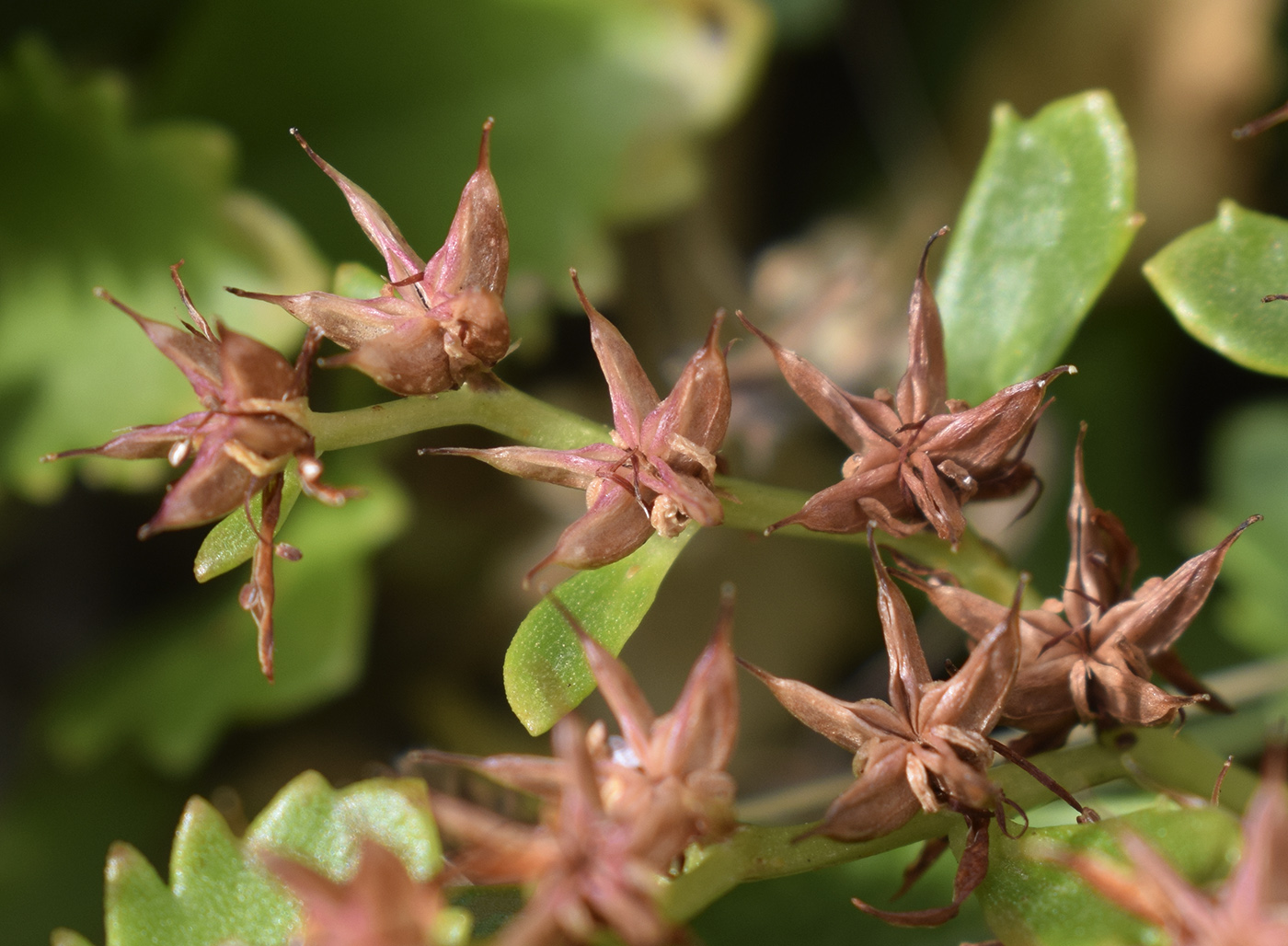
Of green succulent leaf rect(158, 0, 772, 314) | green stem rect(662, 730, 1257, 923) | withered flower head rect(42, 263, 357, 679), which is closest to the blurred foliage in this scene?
green stem rect(662, 730, 1257, 923)

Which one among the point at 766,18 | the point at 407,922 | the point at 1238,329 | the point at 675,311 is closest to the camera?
the point at 407,922

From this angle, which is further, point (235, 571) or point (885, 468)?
point (235, 571)

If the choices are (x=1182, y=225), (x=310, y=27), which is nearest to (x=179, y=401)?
(x=310, y=27)

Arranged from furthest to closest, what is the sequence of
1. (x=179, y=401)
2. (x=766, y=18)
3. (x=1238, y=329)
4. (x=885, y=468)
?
(x=766, y=18), (x=179, y=401), (x=1238, y=329), (x=885, y=468)

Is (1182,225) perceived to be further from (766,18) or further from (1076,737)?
(1076,737)

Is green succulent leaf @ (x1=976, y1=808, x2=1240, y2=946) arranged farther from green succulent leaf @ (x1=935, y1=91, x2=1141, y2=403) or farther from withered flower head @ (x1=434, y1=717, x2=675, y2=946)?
green succulent leaf @ (x1=935, y1=91, x2=1141, y2=403)
